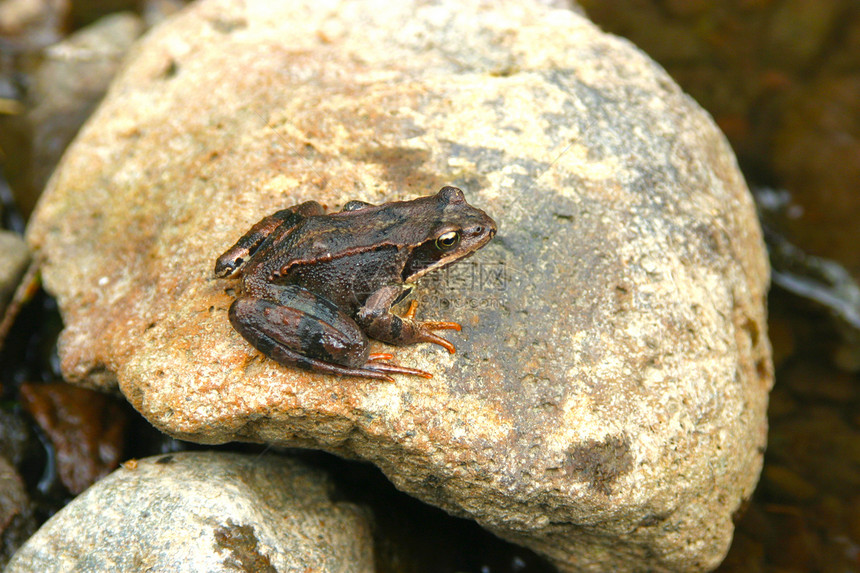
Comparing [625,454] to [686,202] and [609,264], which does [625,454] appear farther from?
[686,202]

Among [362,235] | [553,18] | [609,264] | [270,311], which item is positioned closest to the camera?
[270,311]

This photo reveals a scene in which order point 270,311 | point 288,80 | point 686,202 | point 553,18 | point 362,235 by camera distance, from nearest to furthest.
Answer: point 270,311 → point 362,235 → point 686,202 → point 288,80 → point 553,18

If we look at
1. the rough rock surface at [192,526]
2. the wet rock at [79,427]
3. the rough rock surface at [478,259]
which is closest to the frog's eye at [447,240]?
the rough rock surface at [478,259]

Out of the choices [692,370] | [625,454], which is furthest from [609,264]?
[625,454]

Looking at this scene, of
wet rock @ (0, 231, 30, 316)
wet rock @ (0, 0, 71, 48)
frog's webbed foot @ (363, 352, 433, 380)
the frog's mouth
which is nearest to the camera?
frog's webbed foot @ (363, 352, 433, 380)

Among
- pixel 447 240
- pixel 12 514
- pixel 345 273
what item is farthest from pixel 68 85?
pixel 447 240

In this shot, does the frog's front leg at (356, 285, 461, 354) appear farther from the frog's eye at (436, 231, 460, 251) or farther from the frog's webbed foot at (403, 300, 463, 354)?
the frog's eye at (436, 231, 460, 251)

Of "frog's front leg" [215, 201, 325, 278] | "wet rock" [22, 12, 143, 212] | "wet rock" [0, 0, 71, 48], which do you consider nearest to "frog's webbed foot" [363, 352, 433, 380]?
"frog's front leg" [215, 201, 325, 278]
